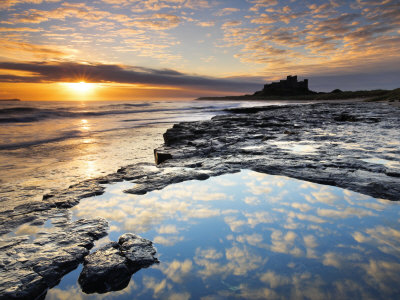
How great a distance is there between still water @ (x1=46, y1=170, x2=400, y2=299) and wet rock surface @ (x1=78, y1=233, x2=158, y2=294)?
0.20ft

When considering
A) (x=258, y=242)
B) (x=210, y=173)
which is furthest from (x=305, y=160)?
(x=258, y=242)

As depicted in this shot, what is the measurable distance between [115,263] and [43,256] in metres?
0.61

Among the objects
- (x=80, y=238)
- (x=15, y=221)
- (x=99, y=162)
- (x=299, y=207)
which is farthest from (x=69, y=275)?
(x=99, y=162)

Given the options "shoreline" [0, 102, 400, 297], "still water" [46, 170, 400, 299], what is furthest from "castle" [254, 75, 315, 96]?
"still water" [46, 170, 400, 299]

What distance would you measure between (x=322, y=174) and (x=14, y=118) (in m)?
24.0

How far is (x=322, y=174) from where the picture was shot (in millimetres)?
3340

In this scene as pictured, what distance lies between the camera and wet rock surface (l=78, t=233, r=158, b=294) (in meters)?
1.56

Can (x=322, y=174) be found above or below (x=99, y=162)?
above

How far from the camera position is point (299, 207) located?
2439 mm

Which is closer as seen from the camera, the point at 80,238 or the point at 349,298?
the point at 349,298

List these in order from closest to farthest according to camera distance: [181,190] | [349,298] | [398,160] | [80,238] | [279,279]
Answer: [349,298] < [279,279] < [80,238] < [181,190] < [398,160]

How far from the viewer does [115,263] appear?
1711mm

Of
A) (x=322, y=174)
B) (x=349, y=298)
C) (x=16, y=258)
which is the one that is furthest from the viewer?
(x=322, y=174)

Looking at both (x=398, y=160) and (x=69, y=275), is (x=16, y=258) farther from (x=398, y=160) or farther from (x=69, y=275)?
(x=398, y=160)
